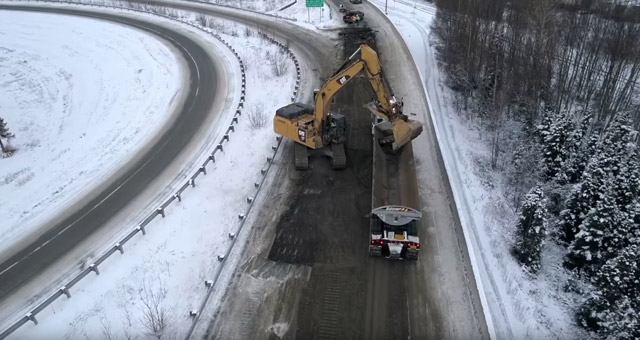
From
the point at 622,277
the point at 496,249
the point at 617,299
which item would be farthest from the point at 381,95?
the point at 617,299

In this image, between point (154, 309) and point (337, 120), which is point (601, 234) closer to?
point (337, 120)

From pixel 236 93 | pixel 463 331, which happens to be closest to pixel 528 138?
pixel 463 331

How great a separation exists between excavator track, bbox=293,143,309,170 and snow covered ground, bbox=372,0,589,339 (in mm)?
7226

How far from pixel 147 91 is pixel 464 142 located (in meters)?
27.2

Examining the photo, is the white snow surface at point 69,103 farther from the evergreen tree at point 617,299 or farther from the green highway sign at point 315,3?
the evergreen tree at point 617,299

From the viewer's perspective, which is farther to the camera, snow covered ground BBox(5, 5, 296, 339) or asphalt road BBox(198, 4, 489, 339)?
snow covered ground BBox(5, 5, 296, 339)

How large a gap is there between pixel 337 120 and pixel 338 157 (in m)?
2.14

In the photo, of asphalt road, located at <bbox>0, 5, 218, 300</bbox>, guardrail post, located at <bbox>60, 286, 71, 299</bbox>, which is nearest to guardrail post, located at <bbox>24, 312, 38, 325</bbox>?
guardrail post, located at <bbox>60, 286, 71, 299</bbox>

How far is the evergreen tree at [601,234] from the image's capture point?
2058 cm

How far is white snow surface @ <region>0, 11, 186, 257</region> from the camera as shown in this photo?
2723 cm

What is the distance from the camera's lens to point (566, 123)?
27766 mm

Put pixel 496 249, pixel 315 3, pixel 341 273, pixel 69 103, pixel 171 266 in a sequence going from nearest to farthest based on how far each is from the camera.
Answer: pixel 341 273
pixel 171 266
pixel 496 249
pixel 69 103
pixel 315 3

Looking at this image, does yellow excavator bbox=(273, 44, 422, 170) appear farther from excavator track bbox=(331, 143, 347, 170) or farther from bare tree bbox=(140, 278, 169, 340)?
bare tree bbox=(140, 278, 169, 340)

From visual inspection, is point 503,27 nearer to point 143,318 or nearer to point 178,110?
point 178,110
